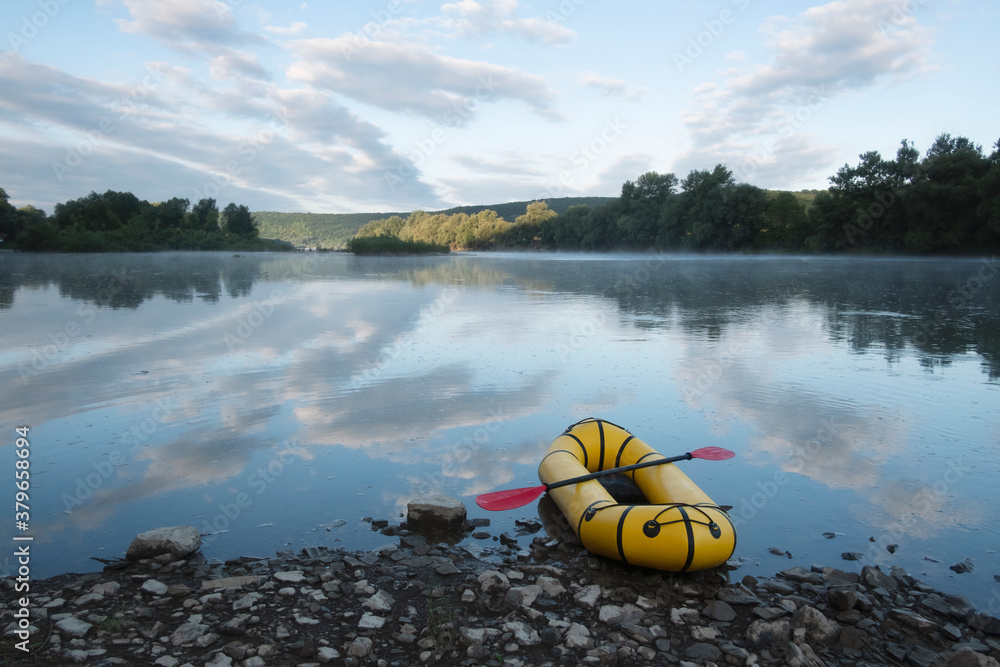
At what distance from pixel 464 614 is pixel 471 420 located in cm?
366

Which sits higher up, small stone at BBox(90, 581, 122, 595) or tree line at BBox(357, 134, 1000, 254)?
tree line at BBox(357, 134, 1000, 254)

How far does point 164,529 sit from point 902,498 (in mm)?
5884

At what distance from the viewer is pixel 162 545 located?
415 centimetres

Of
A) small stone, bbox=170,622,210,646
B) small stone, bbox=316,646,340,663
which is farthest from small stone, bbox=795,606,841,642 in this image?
small stone, bbox=170,622,210,646

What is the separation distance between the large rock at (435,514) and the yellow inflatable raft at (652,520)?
2.79 feet

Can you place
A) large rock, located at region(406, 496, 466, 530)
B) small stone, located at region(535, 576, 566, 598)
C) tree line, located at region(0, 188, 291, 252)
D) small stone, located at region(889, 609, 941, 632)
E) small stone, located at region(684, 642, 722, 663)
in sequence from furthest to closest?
tree line, located at region(0, 188, 291, 252)
large rock, located at region(406, 496, 466, 530)
small stone, located at region(535, 576, 566, 598)
small stone, located at region(889, 609, 941, 632)
small stone, located at region(684, 642, 722, 663)

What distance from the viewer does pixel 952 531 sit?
4.76m

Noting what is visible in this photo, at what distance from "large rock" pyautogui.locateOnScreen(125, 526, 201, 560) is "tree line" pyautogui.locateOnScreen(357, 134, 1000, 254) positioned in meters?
57.8

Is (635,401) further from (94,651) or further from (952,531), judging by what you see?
(94,651)

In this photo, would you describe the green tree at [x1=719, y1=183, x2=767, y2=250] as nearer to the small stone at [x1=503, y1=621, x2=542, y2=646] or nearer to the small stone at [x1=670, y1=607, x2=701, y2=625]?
the small stone at [x1=670, y1=607, x2=701, y2=625]

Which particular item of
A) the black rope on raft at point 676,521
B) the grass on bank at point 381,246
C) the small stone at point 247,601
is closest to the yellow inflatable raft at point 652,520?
the black rope on raft at point 676,521

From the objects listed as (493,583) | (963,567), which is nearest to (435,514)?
(493,583)

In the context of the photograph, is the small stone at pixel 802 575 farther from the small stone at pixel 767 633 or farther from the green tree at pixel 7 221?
the green tree at pixel 7 221

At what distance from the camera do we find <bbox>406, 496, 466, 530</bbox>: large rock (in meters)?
4.74
